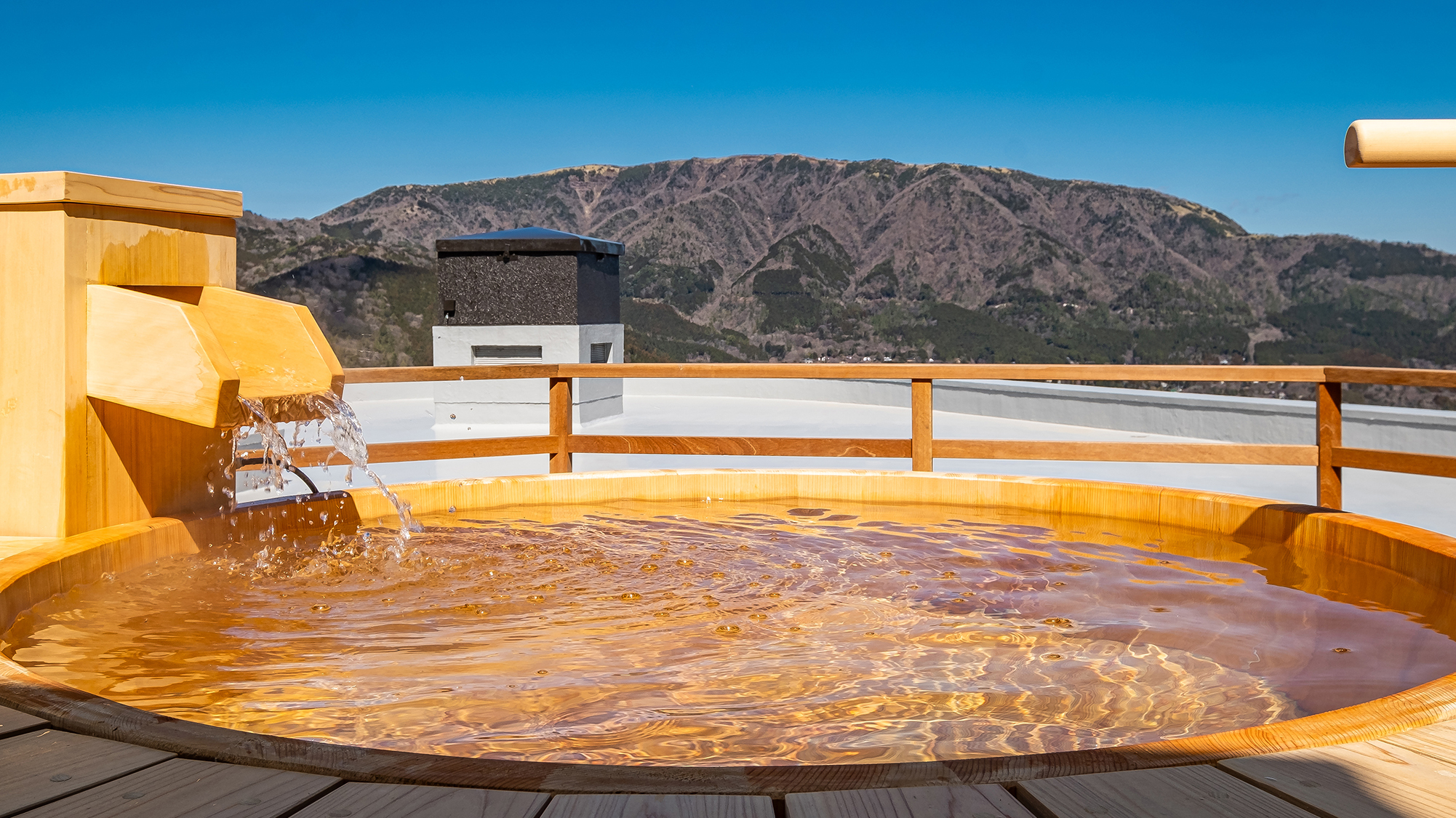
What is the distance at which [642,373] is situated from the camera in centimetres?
368

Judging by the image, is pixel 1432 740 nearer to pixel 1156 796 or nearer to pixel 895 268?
pixel 1156 796

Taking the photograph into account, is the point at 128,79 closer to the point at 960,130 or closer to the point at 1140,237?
the point at 960,130

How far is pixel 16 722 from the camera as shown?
36.5 inches

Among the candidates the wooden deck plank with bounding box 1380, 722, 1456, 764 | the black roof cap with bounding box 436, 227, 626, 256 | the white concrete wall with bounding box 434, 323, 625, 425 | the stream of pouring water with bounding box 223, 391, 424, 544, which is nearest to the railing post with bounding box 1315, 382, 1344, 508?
the wooden deck plank with bounding box 1380, 722, 1456, 764

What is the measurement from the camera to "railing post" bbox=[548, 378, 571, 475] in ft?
11.4

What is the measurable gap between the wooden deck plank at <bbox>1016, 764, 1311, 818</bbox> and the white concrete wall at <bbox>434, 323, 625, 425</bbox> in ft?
21.9

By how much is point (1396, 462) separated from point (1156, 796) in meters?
2.67

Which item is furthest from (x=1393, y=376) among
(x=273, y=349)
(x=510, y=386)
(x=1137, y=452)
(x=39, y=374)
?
(x=510, y=386)

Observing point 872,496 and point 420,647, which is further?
point 872,496

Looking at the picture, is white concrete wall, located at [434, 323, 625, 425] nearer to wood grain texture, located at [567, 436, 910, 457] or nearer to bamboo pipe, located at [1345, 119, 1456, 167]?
wood grain texture, located at [567, 436, 910, 457]

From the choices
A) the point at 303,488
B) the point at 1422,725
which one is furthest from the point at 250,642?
the point at 303,488

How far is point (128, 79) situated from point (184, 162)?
4.26 m

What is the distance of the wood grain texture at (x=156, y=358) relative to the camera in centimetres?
174

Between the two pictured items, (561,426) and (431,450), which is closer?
(431,450)
